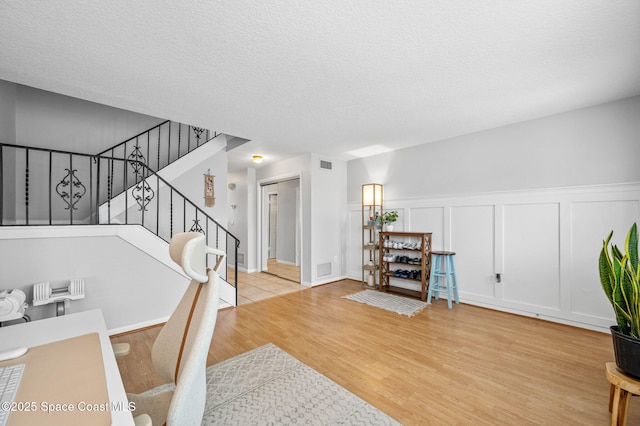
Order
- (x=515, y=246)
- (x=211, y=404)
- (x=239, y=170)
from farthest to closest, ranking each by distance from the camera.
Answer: (x=239, y=170) → (x=515, y=246) → (x=211, y=404)

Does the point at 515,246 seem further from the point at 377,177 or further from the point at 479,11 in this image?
the point at 479,11

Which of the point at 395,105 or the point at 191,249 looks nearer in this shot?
the point at 191,249

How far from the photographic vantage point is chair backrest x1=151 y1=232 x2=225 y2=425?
86 cm

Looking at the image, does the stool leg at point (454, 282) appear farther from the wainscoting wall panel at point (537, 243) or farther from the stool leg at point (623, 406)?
the stool leg at point (623, 406)

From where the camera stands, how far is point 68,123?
3918mm

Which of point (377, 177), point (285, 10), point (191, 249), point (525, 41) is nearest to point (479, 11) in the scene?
point (525, 41)

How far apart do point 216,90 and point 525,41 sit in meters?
2.64

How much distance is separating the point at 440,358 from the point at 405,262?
2102 mm

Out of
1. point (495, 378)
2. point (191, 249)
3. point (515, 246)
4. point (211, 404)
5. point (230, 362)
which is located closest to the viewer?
point (191, 249)

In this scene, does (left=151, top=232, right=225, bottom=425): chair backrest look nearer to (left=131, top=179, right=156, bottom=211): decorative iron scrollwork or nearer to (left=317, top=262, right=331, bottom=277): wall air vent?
(left=131, top=179, right=156, bottom=211): decorative iron scrollwork

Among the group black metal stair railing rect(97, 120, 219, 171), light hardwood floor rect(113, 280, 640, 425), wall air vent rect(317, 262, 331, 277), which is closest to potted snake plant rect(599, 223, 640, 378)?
light hardwood floor rect(113, 280, 640, 425)

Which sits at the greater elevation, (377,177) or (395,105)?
(395,105)

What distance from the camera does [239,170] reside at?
6801mm

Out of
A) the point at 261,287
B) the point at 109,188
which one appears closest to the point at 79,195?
the point at 109,188
